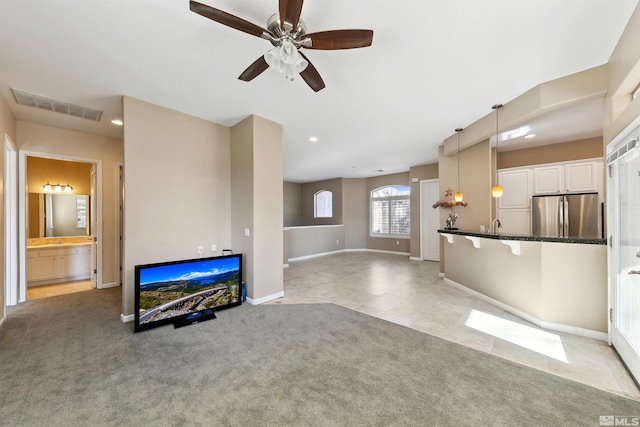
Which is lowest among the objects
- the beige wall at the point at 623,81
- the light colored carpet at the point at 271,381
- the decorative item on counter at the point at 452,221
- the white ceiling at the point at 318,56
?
the light colored carpet at the point at 271,381

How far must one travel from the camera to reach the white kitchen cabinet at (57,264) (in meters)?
4.42

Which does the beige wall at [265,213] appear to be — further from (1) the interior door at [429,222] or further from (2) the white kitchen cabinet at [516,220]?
(1) the interior door at [429,222]

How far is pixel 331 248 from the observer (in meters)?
8.58

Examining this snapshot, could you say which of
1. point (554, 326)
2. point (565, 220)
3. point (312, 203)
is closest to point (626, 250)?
point (554, 326)

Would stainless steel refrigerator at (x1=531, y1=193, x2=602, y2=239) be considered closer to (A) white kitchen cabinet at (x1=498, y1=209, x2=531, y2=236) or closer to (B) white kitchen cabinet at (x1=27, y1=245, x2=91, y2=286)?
(A) white kitchen cabinet at (x1=498, y1=209, x2=531, y2=236)

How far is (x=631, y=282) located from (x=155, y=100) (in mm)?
5170

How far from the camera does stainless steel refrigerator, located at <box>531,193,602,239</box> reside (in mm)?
4141

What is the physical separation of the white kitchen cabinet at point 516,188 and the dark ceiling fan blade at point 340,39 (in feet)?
16.0

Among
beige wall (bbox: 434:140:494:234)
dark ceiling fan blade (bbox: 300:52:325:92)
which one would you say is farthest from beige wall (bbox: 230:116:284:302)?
beige wall (bbox: 434:140:494:234)

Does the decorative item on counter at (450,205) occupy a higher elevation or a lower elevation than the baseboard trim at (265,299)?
higher

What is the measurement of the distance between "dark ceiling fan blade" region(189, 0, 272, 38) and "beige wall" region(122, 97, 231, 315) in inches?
88.3

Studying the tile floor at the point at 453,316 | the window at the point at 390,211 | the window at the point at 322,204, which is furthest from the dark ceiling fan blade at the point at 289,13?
the window at the point at 322,204

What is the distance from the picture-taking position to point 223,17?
1.49m

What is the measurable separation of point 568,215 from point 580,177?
29.5 inches
